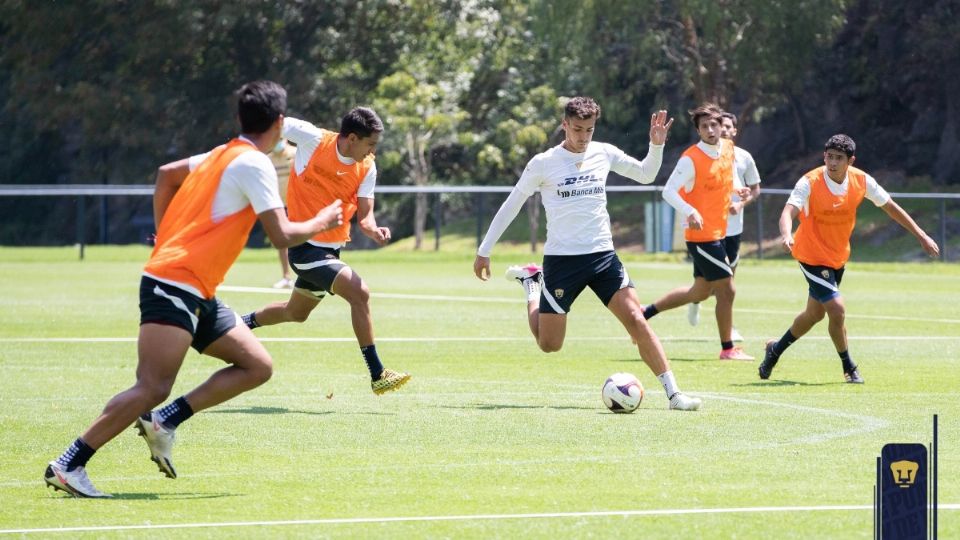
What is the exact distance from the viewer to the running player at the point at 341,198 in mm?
12477

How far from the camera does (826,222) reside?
45.8 feet

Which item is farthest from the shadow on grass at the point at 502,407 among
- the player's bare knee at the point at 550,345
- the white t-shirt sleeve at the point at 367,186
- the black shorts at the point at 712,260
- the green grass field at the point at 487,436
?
the black shorts at the point at 712,260

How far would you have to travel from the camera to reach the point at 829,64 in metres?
47.5

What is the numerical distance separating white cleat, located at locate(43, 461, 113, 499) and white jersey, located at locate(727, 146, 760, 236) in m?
10.4

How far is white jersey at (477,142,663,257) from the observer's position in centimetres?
1207

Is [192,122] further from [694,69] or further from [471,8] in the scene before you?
[694,69]

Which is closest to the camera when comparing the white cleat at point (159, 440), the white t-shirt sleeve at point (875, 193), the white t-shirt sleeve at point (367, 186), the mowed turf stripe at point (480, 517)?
the mowed turf stripe at point (480, 517)

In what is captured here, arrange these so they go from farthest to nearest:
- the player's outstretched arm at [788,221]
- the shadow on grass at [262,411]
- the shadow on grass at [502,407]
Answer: the player's outstretched arm at [788,221], the shadow on grass at [502,407], the shadow on grass at [262,411]

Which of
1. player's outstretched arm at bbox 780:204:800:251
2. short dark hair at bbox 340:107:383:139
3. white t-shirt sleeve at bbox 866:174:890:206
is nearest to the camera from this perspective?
short dark hair at bbox 340:107:383:139

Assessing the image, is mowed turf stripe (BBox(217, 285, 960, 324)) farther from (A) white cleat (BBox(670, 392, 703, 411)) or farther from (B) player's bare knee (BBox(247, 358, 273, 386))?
(B) player's bare knee (BBox(247, 358, 273, 386))

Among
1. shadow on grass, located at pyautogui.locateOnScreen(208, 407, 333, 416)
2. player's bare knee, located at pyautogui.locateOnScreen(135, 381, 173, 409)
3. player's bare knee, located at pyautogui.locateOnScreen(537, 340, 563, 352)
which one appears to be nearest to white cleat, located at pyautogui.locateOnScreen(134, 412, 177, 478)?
player's bare knee, located at pyautogui.locateOnScreen(135, 381, 173, 409)

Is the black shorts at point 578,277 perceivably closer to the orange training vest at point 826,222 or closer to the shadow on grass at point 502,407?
the shadow on grass at point 502,407

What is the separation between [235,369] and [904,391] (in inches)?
247

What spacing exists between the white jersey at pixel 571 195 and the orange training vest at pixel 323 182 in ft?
4.42
